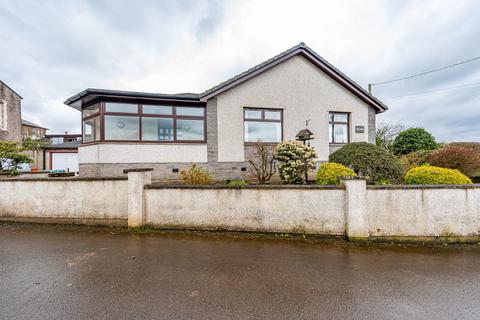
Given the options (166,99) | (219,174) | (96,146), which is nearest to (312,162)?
(219,174)

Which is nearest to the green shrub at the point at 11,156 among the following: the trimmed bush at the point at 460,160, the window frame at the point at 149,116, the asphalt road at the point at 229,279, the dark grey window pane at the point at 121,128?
the window frame at the point at 149,116

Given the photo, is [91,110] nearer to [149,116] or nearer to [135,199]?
[149,116]

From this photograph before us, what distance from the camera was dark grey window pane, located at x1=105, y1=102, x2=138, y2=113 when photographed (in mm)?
9750

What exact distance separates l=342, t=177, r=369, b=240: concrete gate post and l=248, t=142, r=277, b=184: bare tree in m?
4.18

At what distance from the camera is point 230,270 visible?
12.8 ft

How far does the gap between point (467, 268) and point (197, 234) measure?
5.41 metres

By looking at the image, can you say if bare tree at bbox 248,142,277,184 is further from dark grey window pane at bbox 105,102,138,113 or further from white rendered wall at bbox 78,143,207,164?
dark grey window pane at bbox 105,102,138,113

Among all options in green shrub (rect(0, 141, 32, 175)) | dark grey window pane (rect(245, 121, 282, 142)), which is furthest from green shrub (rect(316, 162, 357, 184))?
green shrub (rect(0, 141, 32, 175))

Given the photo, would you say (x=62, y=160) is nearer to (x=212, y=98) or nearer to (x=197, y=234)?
(x=212, y=98)

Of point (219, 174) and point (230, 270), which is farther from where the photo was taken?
point (219, 174)

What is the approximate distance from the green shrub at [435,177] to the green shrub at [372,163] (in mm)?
881

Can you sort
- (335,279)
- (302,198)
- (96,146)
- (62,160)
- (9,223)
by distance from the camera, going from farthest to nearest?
(62,160)
(96,146)
(9,223)
(302,198)
(335,279)

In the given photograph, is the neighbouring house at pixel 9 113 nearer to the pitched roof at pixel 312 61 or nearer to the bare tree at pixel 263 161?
the pitched roof at pixel 312 61

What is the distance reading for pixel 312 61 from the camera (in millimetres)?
12078
